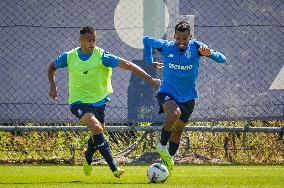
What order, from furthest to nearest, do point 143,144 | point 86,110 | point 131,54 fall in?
point 143,144 < point 131,54 < point 86,110

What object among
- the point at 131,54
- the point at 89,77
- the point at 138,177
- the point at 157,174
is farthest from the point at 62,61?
the point at 131,54

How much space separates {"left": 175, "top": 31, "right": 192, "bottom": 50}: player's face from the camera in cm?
1158

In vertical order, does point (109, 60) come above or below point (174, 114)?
above

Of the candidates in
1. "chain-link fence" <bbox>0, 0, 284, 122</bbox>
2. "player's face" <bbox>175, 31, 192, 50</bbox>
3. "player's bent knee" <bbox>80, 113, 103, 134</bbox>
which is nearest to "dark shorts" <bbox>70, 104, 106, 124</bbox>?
"player's bent knee" <bbox>80, 113, 103, 134</bbox>

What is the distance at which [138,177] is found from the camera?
11.0 m

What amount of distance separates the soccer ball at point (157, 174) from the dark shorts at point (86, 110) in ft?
4.09

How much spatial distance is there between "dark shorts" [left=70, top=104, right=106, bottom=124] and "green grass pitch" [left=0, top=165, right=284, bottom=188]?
28.9 inches

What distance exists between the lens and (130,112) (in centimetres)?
1379

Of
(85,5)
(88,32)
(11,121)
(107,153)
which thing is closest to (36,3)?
(85,5)

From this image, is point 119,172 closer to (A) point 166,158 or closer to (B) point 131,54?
(A) point 166,158

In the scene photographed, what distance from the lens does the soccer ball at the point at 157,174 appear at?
10.1m

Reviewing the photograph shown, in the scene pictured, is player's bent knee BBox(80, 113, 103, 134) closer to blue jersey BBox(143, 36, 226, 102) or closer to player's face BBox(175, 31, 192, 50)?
blue jersey BBox(143, 36, 226, 102)

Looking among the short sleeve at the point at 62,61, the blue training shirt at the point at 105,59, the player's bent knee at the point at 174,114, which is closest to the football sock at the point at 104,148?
the blue training shirt at the point at 105,59

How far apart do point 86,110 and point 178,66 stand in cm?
153
